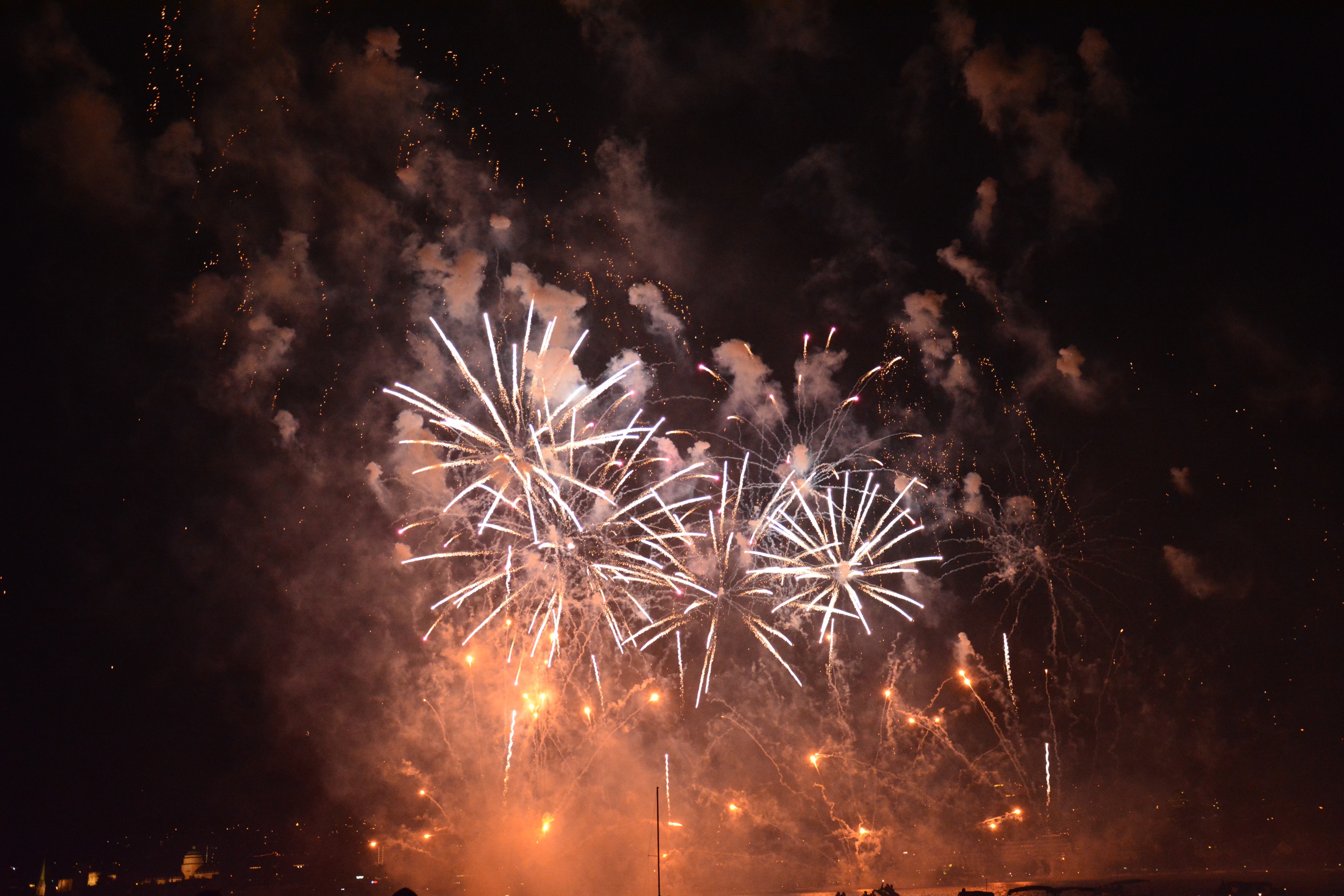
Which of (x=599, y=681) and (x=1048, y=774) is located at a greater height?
(x=599, y=681)

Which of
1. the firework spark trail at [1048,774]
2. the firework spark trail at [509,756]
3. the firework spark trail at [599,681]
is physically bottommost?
the firework spark trail at [1048,774]

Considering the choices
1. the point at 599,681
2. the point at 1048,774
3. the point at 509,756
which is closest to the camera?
the point at 599,681

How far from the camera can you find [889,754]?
3953cm

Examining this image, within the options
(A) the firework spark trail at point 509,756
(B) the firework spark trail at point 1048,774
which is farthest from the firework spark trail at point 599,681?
(B) the firework spark trail at point 1048,774

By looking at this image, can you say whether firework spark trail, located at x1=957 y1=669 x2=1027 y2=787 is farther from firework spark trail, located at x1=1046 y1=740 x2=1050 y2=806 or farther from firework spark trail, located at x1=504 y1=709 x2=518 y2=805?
firework spark trail, located at x1=504 y1=709 x2=518 y2=805

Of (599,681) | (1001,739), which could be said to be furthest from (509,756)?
(1001,739)

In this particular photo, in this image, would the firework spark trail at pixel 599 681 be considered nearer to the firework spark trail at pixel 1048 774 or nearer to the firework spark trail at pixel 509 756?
the firework spark trail at pixel 509 756

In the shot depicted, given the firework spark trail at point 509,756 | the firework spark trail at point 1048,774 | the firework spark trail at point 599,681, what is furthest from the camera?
the firework spark trail at point 1048,774

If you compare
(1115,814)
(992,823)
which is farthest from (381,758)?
(1115,814)

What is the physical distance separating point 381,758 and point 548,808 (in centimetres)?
920

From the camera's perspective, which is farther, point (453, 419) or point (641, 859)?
point (641, 859)

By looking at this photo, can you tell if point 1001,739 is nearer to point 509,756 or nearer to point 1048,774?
point 1048,774

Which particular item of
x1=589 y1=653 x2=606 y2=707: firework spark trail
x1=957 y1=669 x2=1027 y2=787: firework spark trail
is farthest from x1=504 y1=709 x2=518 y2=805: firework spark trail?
x1=957 y1=669 x2=1027 y2=787: firework spark trail

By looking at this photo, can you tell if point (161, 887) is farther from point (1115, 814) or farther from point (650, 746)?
point (1115, 814)
